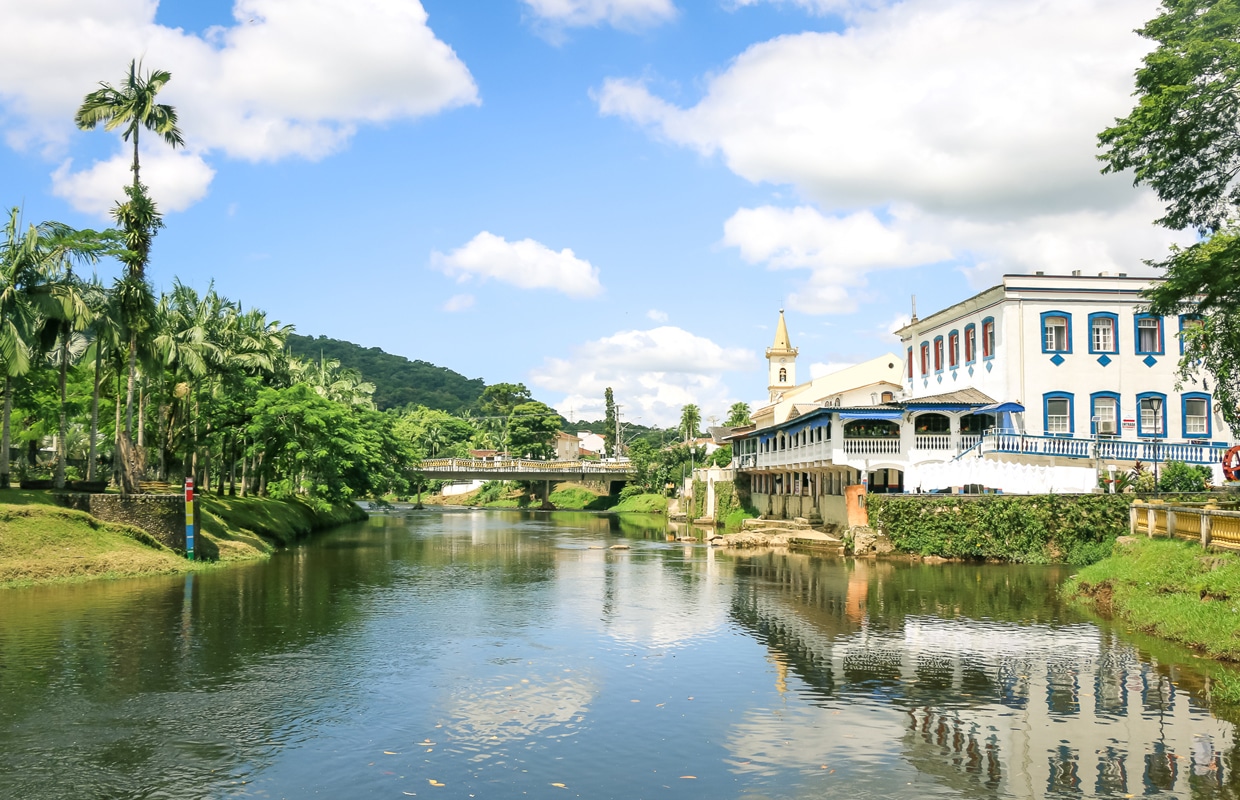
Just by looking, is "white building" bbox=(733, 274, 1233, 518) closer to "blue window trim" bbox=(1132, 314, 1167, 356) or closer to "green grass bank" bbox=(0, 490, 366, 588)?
"blue window trim" bbox=(1132, 314, 1167, 356)

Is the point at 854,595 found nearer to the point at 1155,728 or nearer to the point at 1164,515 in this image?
the point at 1164,515

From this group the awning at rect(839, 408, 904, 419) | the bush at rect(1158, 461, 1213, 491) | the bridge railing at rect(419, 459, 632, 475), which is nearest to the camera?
the bush at rect(1158, 461, 1213, 491)

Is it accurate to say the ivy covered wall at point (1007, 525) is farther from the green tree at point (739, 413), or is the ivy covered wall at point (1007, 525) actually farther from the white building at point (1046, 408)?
the green tree at point (739, 413)

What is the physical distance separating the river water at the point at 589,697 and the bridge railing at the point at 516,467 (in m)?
62.8

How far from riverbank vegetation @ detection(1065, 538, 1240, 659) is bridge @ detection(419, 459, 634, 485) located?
72.0 metres

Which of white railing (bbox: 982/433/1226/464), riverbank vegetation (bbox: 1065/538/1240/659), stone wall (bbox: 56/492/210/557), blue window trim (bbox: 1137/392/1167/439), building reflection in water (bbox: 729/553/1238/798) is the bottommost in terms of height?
building reflection in water (bbox: 729/553/1238/798)

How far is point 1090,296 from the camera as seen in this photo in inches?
1957

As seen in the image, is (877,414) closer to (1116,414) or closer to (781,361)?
(1116,414)

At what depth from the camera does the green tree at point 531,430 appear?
458 feet

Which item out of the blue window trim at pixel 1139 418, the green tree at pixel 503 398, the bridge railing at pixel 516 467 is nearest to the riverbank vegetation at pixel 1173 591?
the blue window trim at pixel 1139 418

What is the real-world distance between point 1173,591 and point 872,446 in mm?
24771

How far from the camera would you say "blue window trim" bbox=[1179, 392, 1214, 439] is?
4931 cm

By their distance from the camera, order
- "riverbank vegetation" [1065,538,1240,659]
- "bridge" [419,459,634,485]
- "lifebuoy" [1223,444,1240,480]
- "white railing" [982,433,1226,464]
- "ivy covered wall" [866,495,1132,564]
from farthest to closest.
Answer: "bridge" [419,459,634,485] < "white railing" [982,433,1226,464] < "ivy covered wall" [866,495,1132,564] < "lifebuoy" [1223,444,1240,480] < "riverbank vegetation" [1065,538,1240,659]

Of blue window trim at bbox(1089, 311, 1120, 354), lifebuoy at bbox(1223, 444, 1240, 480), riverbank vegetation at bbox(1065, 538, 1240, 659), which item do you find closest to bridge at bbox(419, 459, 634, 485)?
blue window trim at bbox(1089, 311, 1120, 354)
